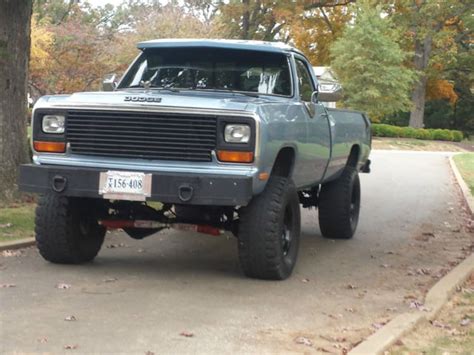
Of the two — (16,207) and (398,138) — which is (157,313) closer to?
(16,207)

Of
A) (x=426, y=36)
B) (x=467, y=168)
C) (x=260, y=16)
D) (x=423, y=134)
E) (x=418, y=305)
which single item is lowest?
(x=423, y=134)

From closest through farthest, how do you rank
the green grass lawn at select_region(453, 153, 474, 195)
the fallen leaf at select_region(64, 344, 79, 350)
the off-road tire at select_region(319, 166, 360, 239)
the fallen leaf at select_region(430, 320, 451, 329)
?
the fallen leaf at select_region(64, 344, 79, 350) → the fallen leaf at select_region(430, 320, 451, 329) → the off-road tire at select_region(319, 166, 360, 239) → the green grass lawn at select_region(453, 153, 474, 195)

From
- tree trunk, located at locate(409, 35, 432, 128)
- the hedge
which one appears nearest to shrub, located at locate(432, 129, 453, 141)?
the hedge

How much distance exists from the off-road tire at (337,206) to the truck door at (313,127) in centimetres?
119

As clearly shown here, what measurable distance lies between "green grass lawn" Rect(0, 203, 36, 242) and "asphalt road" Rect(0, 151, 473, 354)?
0.64m

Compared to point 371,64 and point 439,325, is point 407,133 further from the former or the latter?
point 439,325

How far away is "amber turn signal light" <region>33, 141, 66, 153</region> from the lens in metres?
6.84

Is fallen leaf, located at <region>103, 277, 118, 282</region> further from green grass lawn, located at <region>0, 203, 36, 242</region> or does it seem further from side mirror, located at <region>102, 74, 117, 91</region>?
side mirror, located at <region>102, 74, 117, 91</region>

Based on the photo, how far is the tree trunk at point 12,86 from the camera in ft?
33.4

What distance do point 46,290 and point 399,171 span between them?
54.9 feet

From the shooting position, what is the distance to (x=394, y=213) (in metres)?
12.8

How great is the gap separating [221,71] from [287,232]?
70.7 inches

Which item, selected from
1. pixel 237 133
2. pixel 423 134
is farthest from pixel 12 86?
pixel 423 134

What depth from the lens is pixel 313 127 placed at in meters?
7.99
